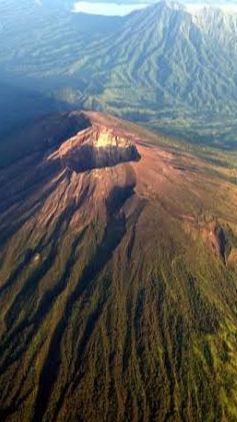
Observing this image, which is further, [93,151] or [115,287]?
[93,151]

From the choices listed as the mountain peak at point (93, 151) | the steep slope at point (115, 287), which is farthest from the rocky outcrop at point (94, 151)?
the steep slope at point (115, 287)

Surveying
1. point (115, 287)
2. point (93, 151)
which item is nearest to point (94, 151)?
point (93, 151)

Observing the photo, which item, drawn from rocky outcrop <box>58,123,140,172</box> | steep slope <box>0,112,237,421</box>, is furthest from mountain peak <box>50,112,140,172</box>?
steep slope <box>0,112,237,421</box>

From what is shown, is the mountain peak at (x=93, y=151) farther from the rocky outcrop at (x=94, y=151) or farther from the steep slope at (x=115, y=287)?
the steep slope at (x=115, y=287)

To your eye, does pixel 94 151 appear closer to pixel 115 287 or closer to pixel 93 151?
pixel 93 151

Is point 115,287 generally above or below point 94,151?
below

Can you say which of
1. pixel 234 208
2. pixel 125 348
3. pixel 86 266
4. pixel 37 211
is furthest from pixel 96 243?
pixel 234 208

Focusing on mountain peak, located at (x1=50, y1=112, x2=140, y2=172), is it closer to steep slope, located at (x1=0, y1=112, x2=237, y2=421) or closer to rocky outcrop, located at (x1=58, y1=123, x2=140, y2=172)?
rocky outcrop, located at (x1=58, y1=123, x2=140, y2=172)

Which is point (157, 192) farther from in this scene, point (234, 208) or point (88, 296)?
point (88, 296)
